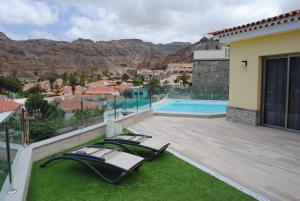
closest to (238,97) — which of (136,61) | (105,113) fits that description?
(105,113)

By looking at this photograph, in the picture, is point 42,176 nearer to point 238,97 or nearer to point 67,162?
point 67,162

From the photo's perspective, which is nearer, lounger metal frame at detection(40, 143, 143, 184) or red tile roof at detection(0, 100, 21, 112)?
lounger metal frame at detection(40, 143, 143, 184)

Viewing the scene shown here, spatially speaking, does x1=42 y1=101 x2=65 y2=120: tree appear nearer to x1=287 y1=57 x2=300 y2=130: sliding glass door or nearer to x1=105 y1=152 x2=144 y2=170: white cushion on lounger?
x1=105 y1=152 x2=144 y2=170: white cushion on lounger

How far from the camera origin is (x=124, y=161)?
220 inches

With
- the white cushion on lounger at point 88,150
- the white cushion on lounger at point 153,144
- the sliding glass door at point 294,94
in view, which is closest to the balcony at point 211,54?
the sliding glass door at point 294,94

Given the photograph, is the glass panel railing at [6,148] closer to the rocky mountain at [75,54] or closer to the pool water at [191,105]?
the pool water at [191,105]

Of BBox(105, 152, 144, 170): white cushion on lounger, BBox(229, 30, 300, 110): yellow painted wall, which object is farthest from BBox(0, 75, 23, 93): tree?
BBox(105, 152, 144, 170): white cushion on lounger

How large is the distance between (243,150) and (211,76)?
1935cm

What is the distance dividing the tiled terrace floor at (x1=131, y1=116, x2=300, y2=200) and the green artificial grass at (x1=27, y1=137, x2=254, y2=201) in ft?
2.00

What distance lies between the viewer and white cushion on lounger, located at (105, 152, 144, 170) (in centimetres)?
538

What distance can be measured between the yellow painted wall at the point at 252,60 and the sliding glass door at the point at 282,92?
1.00 feet

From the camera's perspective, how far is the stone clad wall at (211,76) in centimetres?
2589

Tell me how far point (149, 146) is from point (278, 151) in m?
3.46

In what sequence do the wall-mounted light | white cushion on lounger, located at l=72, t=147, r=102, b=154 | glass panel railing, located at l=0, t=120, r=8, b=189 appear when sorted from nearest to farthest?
glass panel railing, located at l=0, t=120, r=8, b=189 → white cushion on lounger, located at l=72, t=147, r=102, b=154 → the wall-mounted light
